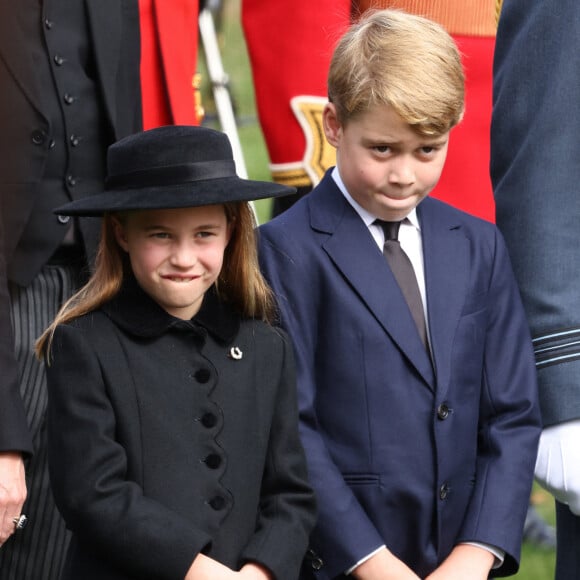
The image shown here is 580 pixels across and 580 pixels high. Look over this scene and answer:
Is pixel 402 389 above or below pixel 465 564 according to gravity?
above

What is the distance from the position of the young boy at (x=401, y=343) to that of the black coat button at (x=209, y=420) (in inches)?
9.6

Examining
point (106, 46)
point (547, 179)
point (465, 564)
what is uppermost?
point (106, 46)

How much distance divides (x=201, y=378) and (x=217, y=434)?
11cm

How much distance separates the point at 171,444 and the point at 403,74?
2.96ft

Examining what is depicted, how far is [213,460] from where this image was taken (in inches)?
124

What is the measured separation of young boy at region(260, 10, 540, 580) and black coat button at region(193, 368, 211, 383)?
0.24 metres

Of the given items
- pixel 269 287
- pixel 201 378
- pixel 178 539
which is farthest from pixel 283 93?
pixel 178 539

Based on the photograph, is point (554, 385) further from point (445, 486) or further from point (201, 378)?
point (201, 378)

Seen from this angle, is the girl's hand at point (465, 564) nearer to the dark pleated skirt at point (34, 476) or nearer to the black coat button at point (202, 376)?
the black coat button at point (202, 376)

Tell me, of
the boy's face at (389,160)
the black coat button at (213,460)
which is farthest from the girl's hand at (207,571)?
the boy's face at (389,160)

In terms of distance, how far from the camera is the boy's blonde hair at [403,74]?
3354mm

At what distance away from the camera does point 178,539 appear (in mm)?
3049

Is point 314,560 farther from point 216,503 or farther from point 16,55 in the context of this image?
point 16,55

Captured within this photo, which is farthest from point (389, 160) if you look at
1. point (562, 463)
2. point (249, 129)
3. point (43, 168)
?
point (249, 129)
